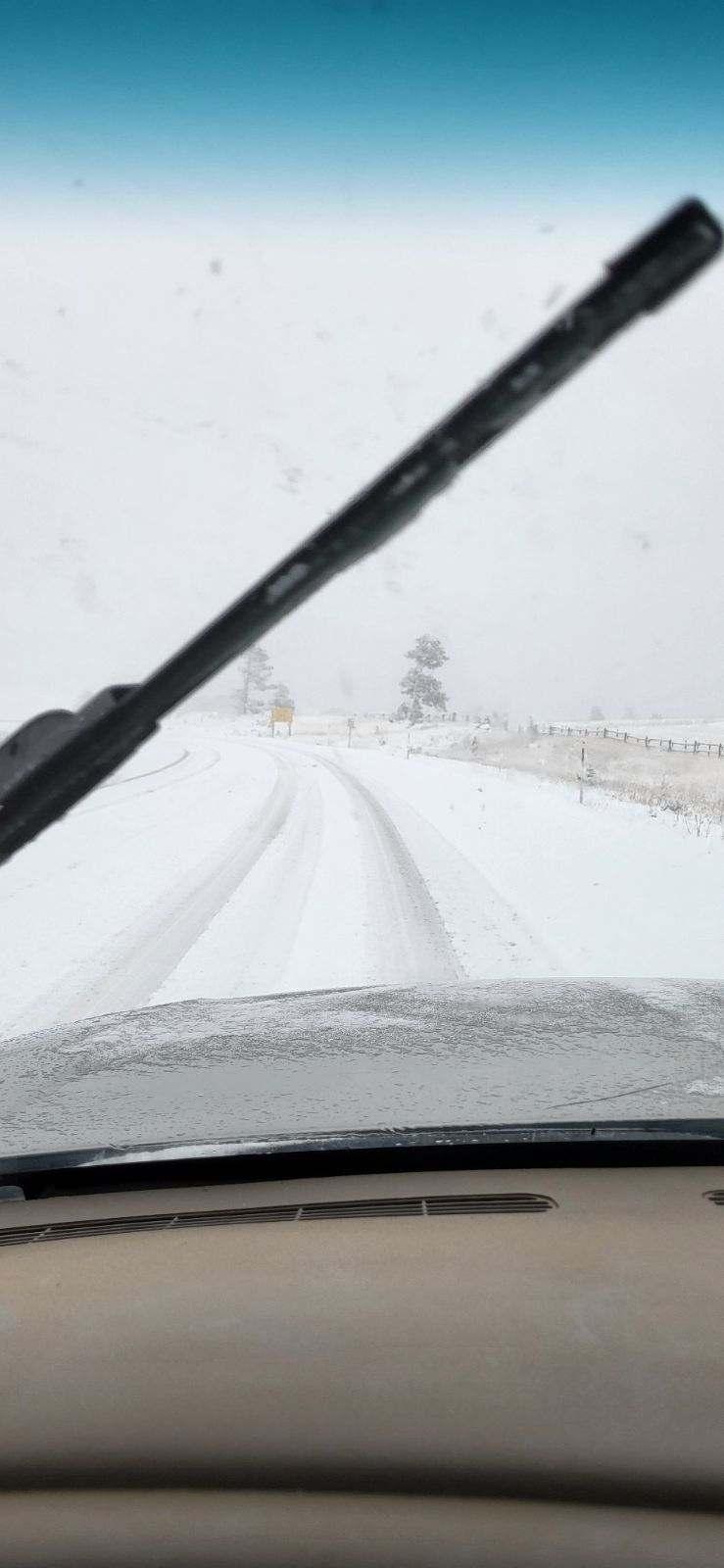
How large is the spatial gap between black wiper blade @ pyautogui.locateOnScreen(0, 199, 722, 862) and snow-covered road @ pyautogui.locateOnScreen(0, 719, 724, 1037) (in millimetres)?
903

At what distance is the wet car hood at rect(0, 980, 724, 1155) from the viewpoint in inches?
107

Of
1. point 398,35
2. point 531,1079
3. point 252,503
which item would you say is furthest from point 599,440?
point 531,1079

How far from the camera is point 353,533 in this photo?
1.42 m

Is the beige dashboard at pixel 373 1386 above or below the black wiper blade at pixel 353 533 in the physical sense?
below

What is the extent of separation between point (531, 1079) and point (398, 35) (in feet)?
9.15

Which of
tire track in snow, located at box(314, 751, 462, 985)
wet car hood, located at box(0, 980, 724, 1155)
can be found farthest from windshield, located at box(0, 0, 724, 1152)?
tire track in snow, located at box(314, 751, 462, 985)

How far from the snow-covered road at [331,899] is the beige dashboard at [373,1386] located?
1.06 metres

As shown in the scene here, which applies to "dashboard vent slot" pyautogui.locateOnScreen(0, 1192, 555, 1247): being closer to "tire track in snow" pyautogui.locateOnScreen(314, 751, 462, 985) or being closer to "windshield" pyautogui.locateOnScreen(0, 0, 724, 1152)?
"windshield" pyautogui.locateOnScreen(0, 0, 724, 1152)

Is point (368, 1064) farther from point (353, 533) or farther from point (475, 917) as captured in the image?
point (475, 917)

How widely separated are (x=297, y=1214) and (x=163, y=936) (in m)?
5.55

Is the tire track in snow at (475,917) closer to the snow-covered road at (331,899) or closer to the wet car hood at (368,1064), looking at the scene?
the snow-covered road at (331,899)

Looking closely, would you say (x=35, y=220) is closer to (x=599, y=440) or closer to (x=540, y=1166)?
(x=599, y=440)

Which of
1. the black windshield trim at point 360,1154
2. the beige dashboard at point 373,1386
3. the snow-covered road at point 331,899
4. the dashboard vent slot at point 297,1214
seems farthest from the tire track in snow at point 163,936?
the beige dashboard at point 373,1386

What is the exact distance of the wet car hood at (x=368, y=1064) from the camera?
2713 millimetres
